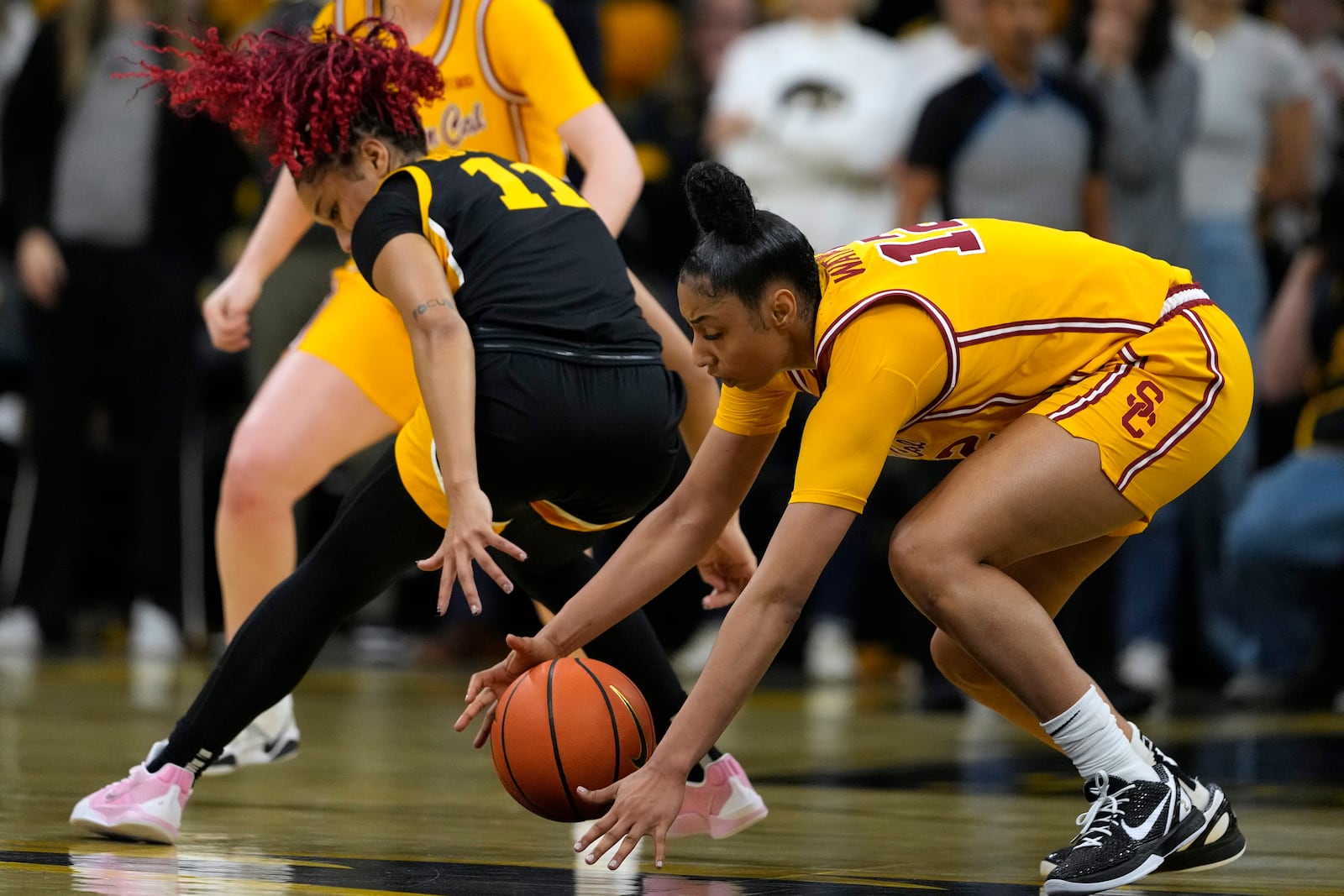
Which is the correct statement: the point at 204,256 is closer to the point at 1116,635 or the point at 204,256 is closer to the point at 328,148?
the point at 1116,635

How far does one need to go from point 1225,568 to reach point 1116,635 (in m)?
0.72

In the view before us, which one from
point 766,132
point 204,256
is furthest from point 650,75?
point 204,256

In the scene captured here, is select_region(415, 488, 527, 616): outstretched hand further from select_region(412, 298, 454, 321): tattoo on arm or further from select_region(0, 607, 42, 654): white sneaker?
select_region(0, 607, 42, 654): white sneaker

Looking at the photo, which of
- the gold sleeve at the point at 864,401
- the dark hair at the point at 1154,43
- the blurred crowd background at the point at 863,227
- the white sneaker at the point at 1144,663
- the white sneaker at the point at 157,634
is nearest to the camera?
the gold sleeve at the point at 864,401

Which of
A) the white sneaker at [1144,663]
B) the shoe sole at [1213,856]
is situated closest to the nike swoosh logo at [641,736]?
the shoe sole at [1213,856]

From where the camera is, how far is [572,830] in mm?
5051

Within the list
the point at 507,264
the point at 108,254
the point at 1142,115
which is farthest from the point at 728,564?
the point at 108,254

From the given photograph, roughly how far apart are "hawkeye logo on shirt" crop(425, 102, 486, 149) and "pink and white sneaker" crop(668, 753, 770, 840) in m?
1.83

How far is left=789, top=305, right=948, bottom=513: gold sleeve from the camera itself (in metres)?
3.84

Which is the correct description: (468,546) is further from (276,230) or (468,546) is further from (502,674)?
(276,230)

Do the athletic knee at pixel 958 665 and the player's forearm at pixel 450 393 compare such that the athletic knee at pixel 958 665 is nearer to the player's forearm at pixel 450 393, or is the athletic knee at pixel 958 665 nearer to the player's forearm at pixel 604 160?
the player's forearm at pixel 450 393

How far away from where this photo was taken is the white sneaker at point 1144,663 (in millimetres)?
8789

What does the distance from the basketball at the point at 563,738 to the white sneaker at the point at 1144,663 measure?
15.6 feet

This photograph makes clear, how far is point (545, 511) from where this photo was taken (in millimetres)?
4625
